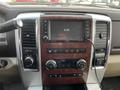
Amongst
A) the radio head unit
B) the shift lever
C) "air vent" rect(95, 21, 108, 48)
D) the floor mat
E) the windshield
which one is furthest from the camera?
the floor mat

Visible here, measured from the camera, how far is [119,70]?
6.12 feet

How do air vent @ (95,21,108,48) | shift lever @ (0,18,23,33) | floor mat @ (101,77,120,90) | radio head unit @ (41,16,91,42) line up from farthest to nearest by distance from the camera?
1. floor mat @ (101,77,120,90)
2. air vent @ (95,21,108,48)
3. radio head unit @ (41,16,91,42)
4. shift lever @ (0,18,23,33)

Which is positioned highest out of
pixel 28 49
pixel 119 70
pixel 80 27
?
Answer: pixel 80 27

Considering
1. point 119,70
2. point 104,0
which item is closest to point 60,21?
point 119,70

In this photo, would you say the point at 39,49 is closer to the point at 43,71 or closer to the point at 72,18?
the point at 43,71

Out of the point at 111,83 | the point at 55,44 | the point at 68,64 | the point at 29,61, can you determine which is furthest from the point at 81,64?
the point at 111,83

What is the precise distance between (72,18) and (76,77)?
1.15 ft

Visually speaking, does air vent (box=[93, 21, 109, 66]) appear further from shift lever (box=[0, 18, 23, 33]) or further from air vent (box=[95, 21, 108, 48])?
shift lever (box=[0, 18, 23, 33])

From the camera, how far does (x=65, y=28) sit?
4.82 ft

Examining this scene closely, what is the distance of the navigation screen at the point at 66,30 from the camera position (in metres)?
1.46

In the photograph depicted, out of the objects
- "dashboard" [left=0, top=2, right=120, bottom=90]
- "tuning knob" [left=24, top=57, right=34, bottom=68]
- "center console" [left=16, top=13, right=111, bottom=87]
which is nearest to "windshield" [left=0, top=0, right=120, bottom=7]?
"dashboard" [left=0, top=2, right=120, bottom=90]

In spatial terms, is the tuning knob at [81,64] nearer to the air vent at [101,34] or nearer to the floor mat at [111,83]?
the air vent at [101,34]

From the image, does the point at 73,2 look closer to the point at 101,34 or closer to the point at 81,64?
the point at 101,34

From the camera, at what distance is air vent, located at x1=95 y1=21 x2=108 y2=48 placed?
5.04 ft
